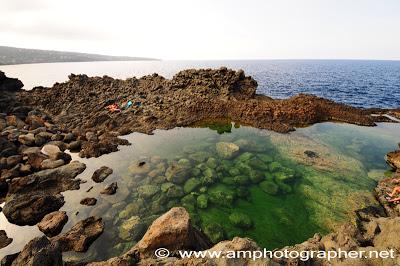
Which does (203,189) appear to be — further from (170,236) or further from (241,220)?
(170,236)

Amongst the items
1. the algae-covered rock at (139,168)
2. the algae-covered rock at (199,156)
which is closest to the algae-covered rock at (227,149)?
the algae-covered rock at (199,156)

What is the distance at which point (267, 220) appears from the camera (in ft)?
43.3

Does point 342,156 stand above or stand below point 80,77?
below

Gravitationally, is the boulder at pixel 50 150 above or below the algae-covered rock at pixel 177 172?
above

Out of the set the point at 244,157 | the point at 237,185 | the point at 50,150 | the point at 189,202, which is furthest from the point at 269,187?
the point at 50,150

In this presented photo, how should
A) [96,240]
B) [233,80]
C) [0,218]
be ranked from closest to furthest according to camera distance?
[96,240] < [0,218] < [233,80]

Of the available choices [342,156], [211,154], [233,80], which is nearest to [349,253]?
[211,154]

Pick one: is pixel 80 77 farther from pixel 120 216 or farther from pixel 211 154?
pixel 120 216

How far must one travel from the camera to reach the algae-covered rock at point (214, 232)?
11784 mm

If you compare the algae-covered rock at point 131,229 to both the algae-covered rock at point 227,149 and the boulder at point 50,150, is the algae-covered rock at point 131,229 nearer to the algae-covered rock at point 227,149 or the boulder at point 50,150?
the algae-covered rock at point 227,149

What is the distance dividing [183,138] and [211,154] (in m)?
4.50

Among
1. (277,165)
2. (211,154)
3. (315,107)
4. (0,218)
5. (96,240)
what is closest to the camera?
(96,240)

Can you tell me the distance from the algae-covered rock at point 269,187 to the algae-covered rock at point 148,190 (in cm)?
707

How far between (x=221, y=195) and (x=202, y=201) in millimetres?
1336
